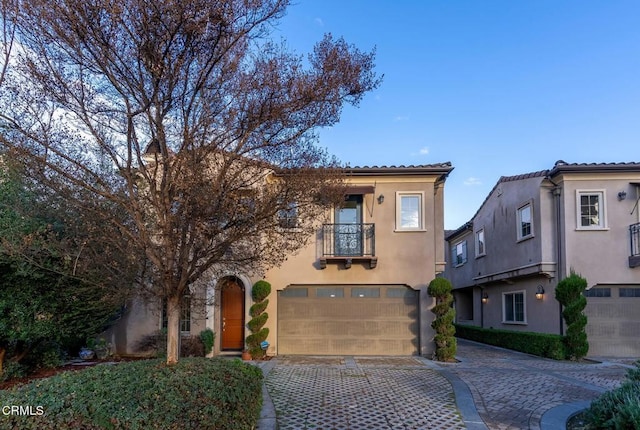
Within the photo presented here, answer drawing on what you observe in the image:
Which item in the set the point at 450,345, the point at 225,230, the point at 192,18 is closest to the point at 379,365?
the point at 450,345

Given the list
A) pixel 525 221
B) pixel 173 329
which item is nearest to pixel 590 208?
pixel 525 221

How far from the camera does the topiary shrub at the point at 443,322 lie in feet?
43.2

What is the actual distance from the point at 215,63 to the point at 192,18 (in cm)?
76

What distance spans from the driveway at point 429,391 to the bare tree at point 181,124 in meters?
2.98

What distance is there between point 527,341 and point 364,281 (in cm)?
606

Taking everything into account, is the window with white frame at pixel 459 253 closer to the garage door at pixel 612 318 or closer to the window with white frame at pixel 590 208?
the garage door at pixel 612 318

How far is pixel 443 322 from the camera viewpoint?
13359 mm

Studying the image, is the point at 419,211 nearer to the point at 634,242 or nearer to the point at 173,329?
the point at 634,242

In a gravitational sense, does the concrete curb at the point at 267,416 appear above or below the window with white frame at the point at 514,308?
below

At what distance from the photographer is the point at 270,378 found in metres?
10.1

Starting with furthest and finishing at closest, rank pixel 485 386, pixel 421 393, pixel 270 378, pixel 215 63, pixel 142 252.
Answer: pixel 270 378 < pixel 485 386 < pixel 421 393 < pixel 142 252 < pixel 215 63

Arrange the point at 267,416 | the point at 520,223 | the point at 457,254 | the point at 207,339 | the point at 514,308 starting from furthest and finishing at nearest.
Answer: the point at 457,254 → the point at 514,308 → the point at 520,223 → the point at 207,339 → the point at 267,416

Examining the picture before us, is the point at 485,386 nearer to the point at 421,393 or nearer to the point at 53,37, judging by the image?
the point at 421,393

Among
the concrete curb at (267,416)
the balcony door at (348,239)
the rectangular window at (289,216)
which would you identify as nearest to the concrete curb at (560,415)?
the concrete curb at (267,416)
